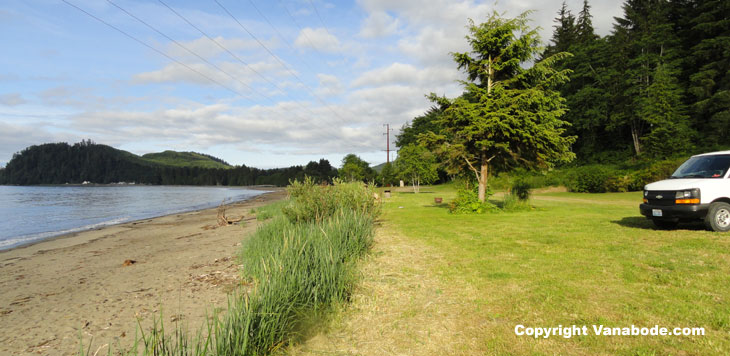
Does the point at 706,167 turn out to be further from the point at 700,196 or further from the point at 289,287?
the point at 289,287

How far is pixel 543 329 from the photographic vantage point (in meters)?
3.81

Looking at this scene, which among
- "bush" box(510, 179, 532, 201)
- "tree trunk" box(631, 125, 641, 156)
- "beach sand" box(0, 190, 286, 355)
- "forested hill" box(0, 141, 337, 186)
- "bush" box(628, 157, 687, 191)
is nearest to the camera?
"beach sand" box(0, 190, 286, 355)

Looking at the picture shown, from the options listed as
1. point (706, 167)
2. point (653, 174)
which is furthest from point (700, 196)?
point (653, 174)

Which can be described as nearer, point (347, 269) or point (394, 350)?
point (394, 350)

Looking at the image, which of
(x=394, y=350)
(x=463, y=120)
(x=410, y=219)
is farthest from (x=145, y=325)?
(x=463, y=120)

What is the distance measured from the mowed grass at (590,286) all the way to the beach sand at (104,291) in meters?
3.58

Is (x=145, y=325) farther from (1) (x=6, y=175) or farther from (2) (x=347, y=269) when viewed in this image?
(1) (x=6, y=175)

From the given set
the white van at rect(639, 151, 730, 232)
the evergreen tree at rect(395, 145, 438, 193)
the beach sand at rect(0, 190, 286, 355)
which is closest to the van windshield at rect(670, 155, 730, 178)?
the white van at rect(639, 151, 730, 232)

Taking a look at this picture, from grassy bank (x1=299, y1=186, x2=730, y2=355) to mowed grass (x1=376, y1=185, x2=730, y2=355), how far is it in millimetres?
15

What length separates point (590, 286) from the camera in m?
5.08

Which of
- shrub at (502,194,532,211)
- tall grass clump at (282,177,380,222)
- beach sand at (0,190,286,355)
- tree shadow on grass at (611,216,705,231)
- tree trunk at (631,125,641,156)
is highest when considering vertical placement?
tree trunk at (631,125,641,156)

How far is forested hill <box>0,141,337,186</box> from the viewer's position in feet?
527

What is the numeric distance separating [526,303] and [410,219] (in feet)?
34.2

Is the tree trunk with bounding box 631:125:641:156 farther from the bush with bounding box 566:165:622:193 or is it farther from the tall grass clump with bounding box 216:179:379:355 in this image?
the tall grass clump with bounding box 216:179:379:355
